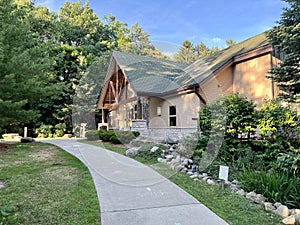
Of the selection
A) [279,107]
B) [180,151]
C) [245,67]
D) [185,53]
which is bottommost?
[180,151]

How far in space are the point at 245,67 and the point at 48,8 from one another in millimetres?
25739

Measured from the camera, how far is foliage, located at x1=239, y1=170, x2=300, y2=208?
4148mm

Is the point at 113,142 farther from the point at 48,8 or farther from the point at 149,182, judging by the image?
the point at 48,8

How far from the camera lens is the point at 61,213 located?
345cm

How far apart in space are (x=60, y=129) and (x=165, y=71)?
37.8ft

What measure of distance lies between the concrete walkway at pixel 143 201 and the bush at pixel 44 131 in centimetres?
1615

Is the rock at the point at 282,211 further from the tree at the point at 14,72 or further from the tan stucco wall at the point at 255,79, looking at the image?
the tree at the point at 14,72

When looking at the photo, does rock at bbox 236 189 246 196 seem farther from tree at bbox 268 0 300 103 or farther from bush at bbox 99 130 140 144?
bush at bbox 99 130 140 144

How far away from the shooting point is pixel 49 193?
4.31 meters

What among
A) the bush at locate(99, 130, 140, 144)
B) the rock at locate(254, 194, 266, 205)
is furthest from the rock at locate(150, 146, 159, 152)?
the rock at locate(254, 194, 266, 205)

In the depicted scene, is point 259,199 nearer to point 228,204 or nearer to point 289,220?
point 228,204

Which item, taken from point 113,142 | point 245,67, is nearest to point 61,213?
point 113,142

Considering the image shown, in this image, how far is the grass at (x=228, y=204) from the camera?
11.3ft

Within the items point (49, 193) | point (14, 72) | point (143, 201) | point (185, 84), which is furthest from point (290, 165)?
point (14, 72)
